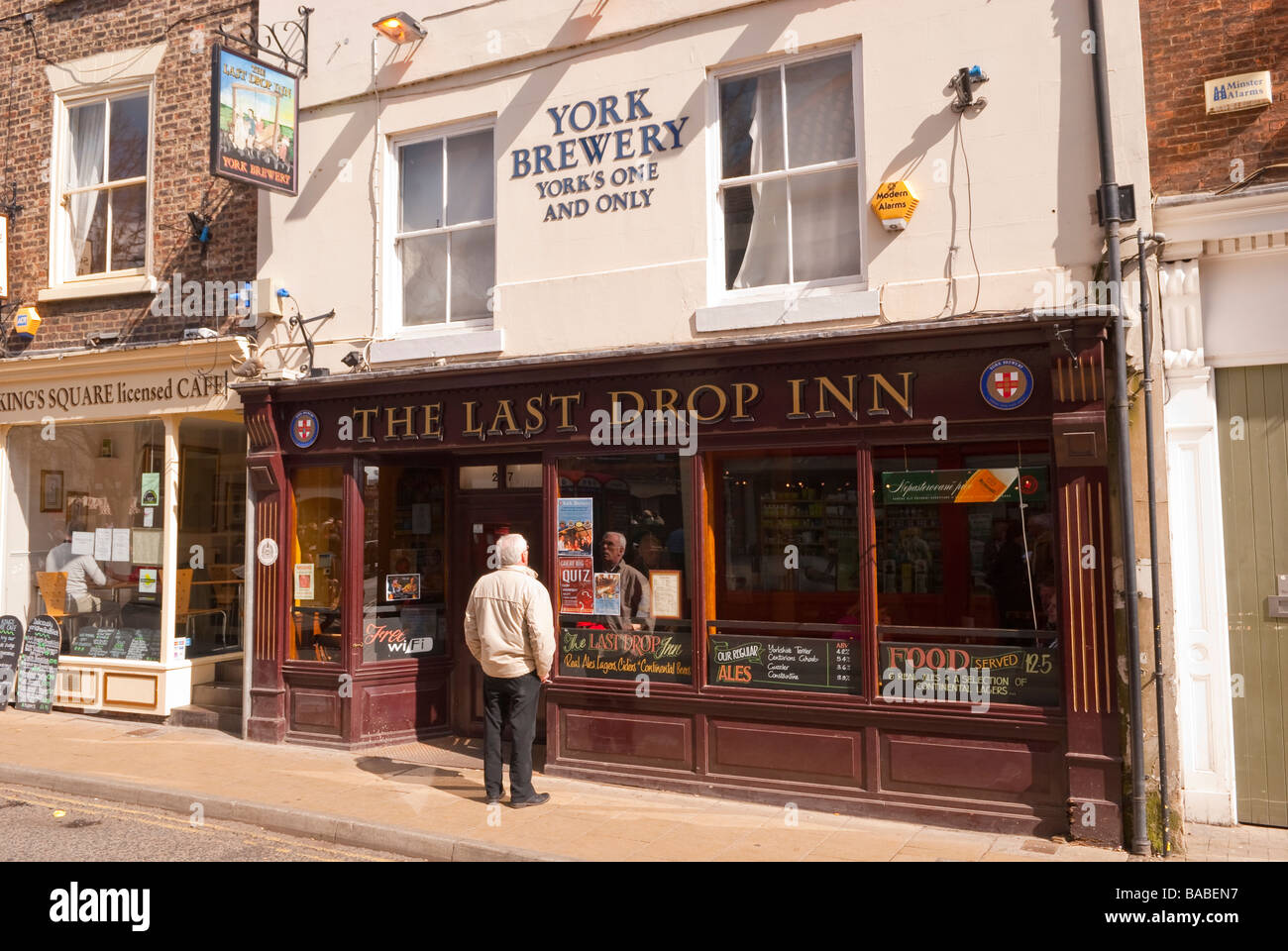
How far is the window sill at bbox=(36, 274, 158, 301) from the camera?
10445mm

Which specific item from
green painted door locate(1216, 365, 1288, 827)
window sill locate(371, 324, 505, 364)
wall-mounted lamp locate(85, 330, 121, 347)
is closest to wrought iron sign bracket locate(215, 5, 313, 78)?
window sill locate(371, 324, 505, 364)

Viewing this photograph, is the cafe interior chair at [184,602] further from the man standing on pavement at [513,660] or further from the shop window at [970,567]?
the shop window at [970,567]

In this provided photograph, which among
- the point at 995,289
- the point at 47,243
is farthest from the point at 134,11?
the point at 995,289

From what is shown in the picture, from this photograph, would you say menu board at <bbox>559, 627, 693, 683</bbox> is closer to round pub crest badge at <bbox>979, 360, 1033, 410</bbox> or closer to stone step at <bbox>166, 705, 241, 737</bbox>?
round pub crest badge at <bbox>979, 360, 1033, 410</bbox>

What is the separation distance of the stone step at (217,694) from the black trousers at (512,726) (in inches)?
166

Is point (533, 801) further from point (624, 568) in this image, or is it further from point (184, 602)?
point (184, 602)

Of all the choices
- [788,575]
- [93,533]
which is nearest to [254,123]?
[93,533]

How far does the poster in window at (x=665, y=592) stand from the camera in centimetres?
783

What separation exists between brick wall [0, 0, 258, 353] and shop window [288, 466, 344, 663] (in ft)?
6.45

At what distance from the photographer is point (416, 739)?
31.1 ft

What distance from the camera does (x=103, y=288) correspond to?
10672 mm

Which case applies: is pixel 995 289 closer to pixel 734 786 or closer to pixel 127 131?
pixel 734 786

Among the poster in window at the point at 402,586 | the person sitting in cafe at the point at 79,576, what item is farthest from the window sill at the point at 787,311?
the person sitting in cafe at the point at 79,576

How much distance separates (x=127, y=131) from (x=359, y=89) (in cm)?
326
